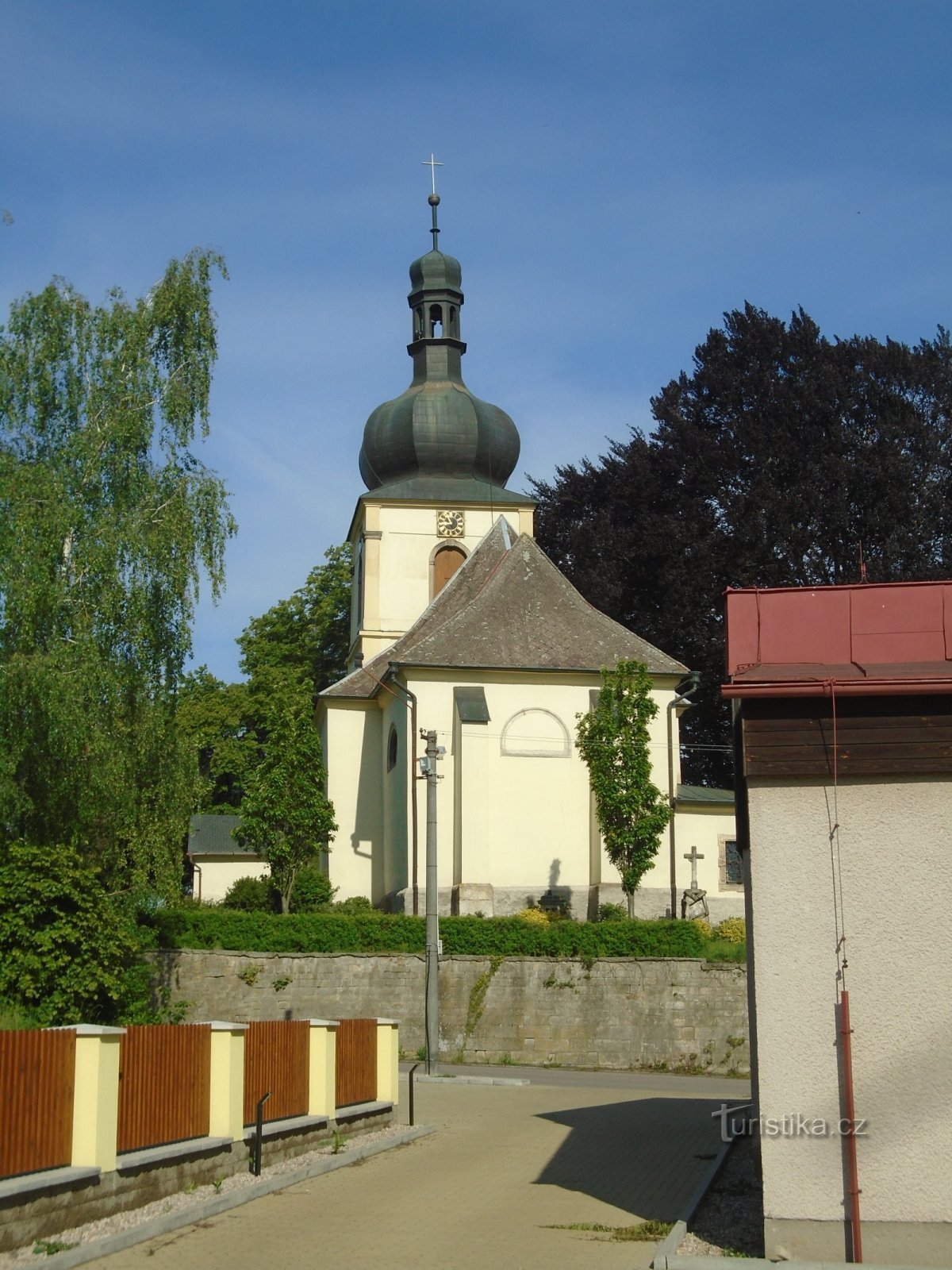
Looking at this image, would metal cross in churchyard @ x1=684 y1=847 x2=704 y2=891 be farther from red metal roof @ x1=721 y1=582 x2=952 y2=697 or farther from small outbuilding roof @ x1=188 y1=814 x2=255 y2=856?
red metal roof @ x1=721 y1=582 x2=952 y2=697

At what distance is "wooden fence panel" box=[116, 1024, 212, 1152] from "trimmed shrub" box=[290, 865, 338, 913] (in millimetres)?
21566

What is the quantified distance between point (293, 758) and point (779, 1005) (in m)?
26.5

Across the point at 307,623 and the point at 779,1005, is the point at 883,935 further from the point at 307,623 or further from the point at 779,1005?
the point at 307,623

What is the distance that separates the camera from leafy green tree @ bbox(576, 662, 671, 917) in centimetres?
3141

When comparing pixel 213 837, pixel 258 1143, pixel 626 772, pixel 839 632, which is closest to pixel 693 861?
pixel 626 772

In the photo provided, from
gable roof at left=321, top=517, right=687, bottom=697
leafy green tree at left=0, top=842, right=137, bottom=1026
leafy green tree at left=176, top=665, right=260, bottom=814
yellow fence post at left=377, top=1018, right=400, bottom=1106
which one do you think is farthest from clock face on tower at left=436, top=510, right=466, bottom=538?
yellow fence post at left=377, top=1018, right=400, bottom=1106

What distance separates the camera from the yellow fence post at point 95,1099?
10758 millimetres

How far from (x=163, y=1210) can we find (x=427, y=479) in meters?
35.4

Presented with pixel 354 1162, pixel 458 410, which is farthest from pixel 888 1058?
pixel 458 410

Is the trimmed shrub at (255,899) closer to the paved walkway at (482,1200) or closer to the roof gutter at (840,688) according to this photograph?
the paved walkway at (482,1200)

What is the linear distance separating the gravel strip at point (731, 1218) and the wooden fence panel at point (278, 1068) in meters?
4.03

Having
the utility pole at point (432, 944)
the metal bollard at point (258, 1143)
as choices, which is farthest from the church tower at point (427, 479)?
the metal bollard at point (258, 1143)

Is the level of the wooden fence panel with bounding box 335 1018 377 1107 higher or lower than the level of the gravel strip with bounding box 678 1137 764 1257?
higher

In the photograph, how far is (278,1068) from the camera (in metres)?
14.5
